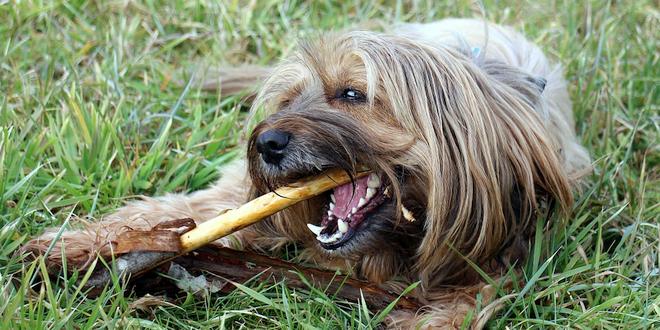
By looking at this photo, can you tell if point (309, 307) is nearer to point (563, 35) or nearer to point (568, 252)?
point (568, 252)

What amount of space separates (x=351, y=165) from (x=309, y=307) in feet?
1.67

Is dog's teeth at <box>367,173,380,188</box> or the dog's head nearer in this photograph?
the dog's head

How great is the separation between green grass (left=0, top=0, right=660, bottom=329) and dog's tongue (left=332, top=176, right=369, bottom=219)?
0.99 ft

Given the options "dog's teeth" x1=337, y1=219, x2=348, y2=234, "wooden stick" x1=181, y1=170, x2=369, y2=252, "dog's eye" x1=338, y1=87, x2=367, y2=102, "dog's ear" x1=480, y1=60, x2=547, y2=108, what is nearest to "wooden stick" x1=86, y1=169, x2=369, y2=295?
"wooden stick" x1=181, y1=170, x2=369, y2=252

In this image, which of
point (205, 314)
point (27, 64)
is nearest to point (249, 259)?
point (205, 314)

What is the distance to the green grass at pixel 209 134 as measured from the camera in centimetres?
344

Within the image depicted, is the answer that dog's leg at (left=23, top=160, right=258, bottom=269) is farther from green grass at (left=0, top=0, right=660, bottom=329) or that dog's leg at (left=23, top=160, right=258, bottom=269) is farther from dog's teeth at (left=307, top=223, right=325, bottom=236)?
dog's teeth at (left=307, top=223, right=325, bottom=236)

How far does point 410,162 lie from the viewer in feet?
11.3

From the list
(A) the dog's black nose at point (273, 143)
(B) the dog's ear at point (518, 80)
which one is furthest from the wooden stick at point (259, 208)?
(B) the dog's ear at point (518, 80)

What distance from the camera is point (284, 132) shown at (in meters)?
3.34

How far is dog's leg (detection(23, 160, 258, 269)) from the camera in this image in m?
3.53

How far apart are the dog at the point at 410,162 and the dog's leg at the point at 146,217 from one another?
0.01 metres

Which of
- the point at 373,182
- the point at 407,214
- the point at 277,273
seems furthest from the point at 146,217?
the point at 407,214

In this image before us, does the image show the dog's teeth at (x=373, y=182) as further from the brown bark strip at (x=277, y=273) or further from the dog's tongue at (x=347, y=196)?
the brown bark strip at (x=277, y=273)
